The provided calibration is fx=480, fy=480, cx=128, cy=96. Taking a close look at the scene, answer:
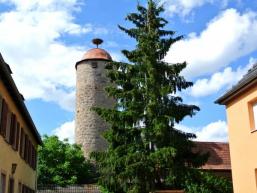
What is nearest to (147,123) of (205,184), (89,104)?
(205,184)

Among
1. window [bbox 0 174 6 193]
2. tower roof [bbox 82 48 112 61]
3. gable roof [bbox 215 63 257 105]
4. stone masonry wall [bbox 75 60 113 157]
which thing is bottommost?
window [bbox 0 174 6 193]

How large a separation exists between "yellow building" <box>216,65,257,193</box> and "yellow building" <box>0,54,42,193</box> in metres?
7.83

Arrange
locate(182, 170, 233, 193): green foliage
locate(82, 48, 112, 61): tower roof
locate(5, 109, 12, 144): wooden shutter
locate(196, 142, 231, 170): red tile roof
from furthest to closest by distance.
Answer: locate(82, 48, 112, 61): tower roof → locate(196, 142, 231, 170): red tile roof → locate(182, 170, 233, 193): green foliage → locate(5, 109, 12, 144): wooden shutter

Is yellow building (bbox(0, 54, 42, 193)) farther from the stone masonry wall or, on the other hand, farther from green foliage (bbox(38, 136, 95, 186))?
the stone masonry wall

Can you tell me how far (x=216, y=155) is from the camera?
35406 millimetres

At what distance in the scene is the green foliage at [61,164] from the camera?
140 ft

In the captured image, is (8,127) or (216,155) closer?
(8,127)

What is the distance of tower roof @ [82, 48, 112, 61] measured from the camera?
5262 cm

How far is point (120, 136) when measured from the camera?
21062 millimetres

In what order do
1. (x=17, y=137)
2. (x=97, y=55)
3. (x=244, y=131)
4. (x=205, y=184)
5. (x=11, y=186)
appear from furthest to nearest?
(x=97, y=55) → (x=205, y=184) → (x=17, y=137) → (x=11, y=186) → (x=244, y=131)

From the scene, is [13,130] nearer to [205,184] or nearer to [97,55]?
[205,184]

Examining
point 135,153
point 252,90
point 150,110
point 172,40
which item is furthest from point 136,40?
point 252,90

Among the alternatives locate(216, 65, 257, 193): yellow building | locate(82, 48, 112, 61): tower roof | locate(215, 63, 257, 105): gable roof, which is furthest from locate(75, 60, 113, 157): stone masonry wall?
locate(216, 65, 257, 193): yellow building

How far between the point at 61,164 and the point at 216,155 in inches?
596
